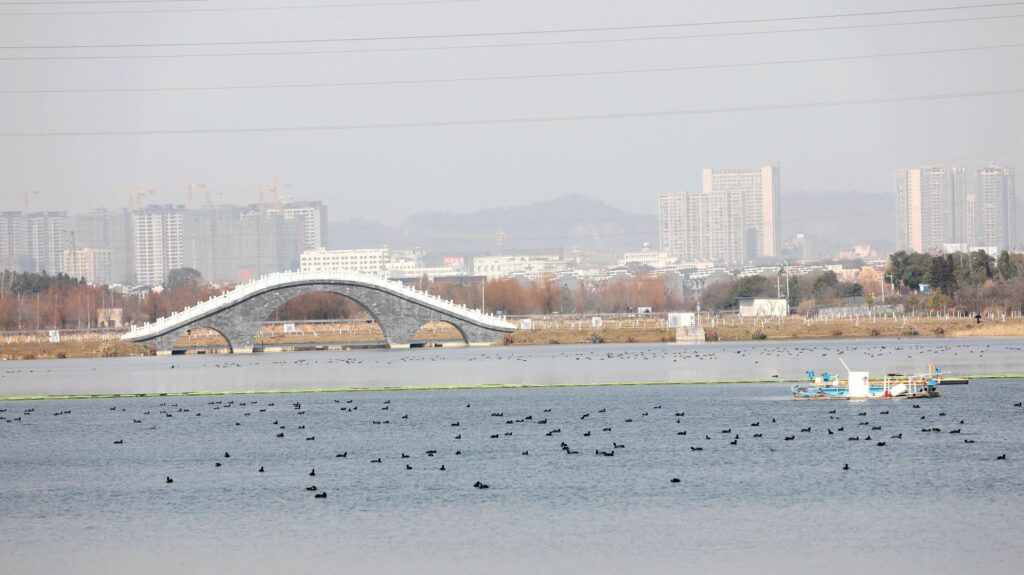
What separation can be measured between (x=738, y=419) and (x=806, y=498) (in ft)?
51.7

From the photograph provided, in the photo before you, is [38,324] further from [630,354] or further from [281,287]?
[630,354]

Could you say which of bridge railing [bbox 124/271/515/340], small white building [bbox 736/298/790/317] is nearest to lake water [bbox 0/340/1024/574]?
bridge railing [bbox 124/271/515/340]

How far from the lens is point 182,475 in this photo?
37531mm

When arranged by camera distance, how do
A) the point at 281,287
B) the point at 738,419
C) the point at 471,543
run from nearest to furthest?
the point at 471,543 → the point at 738,419 → the point at 281,287

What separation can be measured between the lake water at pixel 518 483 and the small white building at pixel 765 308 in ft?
231

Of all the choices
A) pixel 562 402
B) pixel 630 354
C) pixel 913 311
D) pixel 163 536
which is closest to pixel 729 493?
pixel 163 536

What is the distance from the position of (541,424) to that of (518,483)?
41.8 ft

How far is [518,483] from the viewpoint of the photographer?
112 feet

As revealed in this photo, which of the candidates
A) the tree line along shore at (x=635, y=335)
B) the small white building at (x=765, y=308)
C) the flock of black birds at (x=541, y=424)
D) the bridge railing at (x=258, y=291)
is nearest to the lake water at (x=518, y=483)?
the flock of black birds at (x=541, y=424)

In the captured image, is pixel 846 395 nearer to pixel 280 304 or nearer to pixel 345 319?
pixel 280 304

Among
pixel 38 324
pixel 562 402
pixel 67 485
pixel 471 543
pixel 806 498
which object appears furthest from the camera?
pixel 38 324

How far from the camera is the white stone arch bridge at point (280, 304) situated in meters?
100

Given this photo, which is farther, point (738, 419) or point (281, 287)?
point (281, 287)

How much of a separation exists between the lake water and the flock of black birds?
0.16 meters
